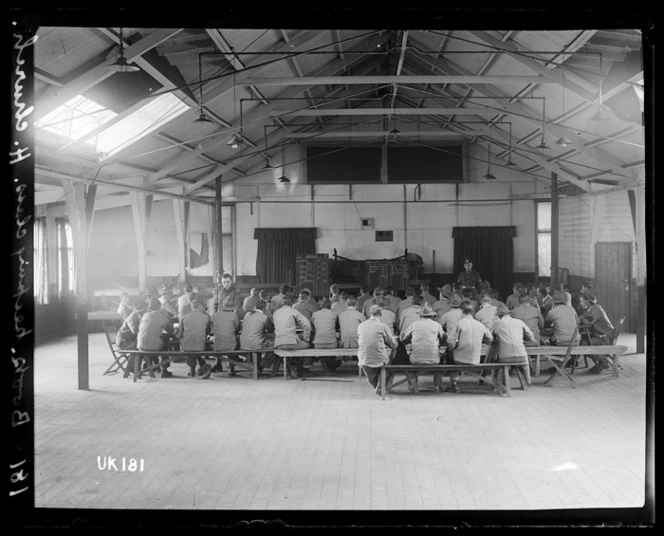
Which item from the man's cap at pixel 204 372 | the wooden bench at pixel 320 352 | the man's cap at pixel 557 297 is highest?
the man's cap at pixel 557 297

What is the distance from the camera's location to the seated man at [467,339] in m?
7.30

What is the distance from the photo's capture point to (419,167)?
54.1ft

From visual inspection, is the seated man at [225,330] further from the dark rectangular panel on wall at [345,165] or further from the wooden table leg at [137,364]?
the dark rectangular panel on wall at [345,165]

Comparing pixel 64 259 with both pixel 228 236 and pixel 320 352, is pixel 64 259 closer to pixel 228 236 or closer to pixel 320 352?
pixel 228 236

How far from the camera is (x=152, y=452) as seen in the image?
548 cm

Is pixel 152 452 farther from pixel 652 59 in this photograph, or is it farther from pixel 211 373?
pixel 652 59

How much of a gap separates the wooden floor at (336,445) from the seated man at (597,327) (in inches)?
19.1

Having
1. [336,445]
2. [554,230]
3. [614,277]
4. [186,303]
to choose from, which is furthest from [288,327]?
[614,277]

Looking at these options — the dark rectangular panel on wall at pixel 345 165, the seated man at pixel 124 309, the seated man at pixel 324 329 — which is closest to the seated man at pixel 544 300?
the seated man at pixel 324 329

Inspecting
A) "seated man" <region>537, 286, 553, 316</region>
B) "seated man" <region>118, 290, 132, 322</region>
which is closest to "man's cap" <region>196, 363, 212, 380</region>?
"seated man" <region>118, 290, 132, 322</region>

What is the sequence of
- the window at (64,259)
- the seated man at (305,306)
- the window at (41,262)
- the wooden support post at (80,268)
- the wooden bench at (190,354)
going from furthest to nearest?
the window at (64,259) → the window at (41,262) → the seated man at (305,306) → the wooden bench at (190,354) → the wooden support post at (80,268)

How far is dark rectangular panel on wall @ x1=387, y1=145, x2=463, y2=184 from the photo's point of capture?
16.4m

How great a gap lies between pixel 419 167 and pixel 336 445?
11.9 metres

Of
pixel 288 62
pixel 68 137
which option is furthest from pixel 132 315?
pixel 288 62
